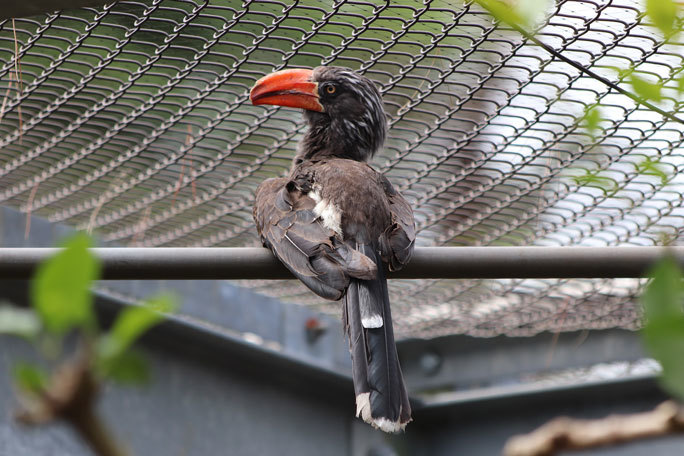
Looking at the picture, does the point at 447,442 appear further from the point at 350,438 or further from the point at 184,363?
the point at 184,363

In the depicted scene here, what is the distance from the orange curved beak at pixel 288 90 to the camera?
247cm

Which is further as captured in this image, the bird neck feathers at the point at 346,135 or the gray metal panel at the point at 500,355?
the gray metal panel at the point at 500,355

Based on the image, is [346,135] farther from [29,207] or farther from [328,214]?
A: [29,207]

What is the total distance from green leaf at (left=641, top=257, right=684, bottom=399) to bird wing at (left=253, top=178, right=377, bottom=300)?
61.5 inches

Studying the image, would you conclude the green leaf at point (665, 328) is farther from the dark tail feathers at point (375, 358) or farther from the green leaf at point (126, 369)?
the dark tail feathers at point (375, 358)

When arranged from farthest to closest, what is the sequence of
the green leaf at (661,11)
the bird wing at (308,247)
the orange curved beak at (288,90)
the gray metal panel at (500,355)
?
the gray metal panel at (500,355) < the orange curved beak at (288,90) < the bird wing at (308,247) < the green leaf at (661,11)

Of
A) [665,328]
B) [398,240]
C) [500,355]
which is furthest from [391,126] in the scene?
[665,328]

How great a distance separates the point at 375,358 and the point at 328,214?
0.52 metres

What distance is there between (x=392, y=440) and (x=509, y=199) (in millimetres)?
1776

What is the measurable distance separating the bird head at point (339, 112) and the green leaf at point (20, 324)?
2.39 m

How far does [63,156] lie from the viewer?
10.2 ft

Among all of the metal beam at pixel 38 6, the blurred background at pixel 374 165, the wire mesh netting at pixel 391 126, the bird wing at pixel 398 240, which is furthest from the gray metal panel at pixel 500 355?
the metal beam at pixel 38 6

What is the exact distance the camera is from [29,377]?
0.27 meters

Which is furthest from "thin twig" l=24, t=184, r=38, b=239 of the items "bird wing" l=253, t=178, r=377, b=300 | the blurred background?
"bird wing" l=253, t=178, r=377, b=300
